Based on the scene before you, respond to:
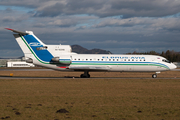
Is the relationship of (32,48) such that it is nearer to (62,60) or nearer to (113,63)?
(62,60)

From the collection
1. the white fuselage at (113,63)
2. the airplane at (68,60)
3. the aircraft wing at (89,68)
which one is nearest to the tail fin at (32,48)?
the airplane at (68,60)

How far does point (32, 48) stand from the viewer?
37.4 metres

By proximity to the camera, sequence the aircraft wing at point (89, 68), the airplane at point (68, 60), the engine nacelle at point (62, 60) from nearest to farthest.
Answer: the engine nacelle at point (62, 60)
the aircraft wing at point (89, 68)
the airplane at point (68, 60)

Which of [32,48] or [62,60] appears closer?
[62,60]

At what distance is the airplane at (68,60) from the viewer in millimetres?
37219

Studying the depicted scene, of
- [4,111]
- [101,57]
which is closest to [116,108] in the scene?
[4,111]

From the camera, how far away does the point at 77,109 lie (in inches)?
507

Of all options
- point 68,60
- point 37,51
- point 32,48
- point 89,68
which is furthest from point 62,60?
point 32,48

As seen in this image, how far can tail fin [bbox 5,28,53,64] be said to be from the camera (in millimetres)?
37281

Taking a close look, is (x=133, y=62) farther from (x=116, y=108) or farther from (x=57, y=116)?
(x=57, y=116)

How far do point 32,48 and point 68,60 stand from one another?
251 inches

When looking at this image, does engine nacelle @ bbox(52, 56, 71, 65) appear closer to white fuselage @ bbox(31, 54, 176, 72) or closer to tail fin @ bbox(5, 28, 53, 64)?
white fuselage @ bbox(31, 54, 176, 72)

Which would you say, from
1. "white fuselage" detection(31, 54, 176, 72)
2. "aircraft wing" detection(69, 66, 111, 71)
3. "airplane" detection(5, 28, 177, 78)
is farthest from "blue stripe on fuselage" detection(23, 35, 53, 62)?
"aircraft wing" detection(69, 66, 111, 71)

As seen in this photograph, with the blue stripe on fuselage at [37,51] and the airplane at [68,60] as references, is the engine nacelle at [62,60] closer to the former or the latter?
the airplane at [68,60]
